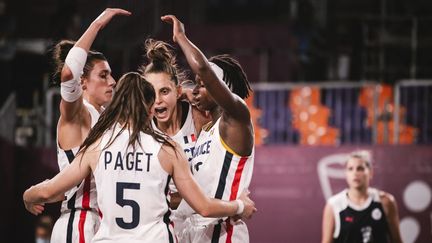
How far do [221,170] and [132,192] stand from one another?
3.41 ft

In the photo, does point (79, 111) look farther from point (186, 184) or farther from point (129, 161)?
point (186, 184)

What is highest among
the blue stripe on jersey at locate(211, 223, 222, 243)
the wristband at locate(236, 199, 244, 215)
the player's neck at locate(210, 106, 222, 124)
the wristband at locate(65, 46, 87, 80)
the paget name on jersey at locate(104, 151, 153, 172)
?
the wristband at locate(65, 46, 87, 80)

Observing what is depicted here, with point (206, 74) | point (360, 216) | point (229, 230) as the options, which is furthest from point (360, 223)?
point (206, 74)

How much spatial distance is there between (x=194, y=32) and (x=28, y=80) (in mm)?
3953

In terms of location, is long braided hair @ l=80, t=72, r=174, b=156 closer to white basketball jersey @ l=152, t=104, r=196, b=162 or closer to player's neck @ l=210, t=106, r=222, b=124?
player's neck @ l=210, t=106, r=222, b=124

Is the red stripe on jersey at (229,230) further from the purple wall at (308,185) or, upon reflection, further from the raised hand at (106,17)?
the purple wall at (308,185)

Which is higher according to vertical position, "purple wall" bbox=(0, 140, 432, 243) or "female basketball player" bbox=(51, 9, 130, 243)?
"female basketball player" bbox=(51, 9, 130, 243)

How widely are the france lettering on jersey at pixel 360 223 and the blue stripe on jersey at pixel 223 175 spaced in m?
3.97

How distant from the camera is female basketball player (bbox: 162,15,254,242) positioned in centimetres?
509

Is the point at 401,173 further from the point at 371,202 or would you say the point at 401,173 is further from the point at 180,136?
the point at 180,136

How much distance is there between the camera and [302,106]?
11.8m

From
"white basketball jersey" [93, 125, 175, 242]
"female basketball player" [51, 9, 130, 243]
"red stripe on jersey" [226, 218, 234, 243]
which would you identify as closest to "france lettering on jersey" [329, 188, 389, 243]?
"red stripe on jersey" [226, 218, 234, 243]

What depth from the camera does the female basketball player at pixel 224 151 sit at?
509 cm

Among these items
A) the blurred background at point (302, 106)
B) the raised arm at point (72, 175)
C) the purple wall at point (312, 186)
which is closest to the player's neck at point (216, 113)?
the raised arm at point (72, 175)
